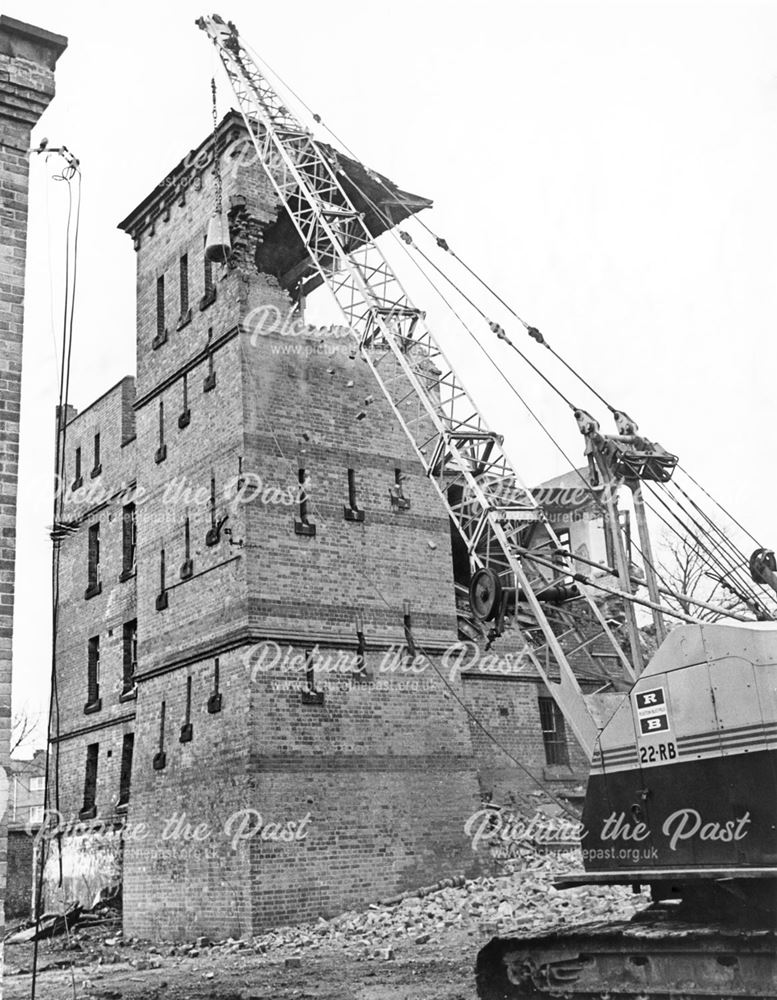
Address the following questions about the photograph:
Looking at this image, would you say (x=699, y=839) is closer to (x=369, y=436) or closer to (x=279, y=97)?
(x=369, y=436)

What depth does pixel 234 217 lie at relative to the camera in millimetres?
21641

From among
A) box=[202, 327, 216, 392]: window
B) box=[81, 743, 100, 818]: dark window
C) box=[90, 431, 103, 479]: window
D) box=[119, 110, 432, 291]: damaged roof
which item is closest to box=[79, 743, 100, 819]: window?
box=[81, 743, 100, 818]: dark window

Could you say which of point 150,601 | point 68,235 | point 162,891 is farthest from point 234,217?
point 162,891

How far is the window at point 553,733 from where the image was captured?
22250 millimetres

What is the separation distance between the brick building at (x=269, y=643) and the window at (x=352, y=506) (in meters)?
0.04

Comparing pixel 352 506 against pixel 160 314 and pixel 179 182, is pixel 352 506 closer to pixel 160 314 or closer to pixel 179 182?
pixel 160 314

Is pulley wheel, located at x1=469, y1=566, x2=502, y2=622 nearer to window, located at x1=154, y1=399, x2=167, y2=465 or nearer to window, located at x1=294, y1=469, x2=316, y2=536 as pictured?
window, located at x1=294, y1=469, x2=316, y2=536

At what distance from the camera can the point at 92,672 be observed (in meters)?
26.0

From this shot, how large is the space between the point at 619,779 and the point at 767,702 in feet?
6.54

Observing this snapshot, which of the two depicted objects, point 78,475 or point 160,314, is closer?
point 160,314

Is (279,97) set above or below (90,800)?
above

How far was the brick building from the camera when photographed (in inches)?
728

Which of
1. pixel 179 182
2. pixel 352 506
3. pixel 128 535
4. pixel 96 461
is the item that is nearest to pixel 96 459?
pixel 96 461

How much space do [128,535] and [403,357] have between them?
9.84 meters
